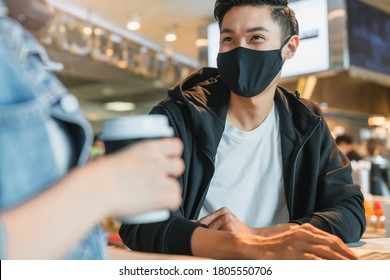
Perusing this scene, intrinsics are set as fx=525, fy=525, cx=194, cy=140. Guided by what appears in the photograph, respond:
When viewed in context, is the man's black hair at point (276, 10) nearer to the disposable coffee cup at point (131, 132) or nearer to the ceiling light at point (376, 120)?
the disposable coffee cup at point (131, 132)

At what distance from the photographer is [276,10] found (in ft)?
3.96

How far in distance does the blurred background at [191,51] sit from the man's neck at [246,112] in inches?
23.2

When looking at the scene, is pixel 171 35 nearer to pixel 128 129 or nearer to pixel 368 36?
pixel 368 36

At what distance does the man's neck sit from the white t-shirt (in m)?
0.04

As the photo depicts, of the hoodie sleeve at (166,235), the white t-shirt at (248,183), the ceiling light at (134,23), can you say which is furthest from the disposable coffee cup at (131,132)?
the ceiling light at (134,23)

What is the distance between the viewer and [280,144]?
3.92 ft

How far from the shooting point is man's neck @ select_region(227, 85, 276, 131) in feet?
4.01

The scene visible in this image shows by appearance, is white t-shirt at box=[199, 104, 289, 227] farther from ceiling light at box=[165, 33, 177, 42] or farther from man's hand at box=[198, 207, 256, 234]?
ceiling light at box=[165, 33, 177, 42]

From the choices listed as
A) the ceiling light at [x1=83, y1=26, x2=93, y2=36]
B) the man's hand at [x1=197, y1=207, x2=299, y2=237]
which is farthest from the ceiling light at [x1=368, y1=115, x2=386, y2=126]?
the man's hand at [x1=197, y1=207, x2=299, y2=237]

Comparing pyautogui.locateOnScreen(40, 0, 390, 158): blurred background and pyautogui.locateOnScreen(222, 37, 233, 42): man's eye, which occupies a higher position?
pyautogui.locateOnScreen(40, 0, 390, 158): blurred background

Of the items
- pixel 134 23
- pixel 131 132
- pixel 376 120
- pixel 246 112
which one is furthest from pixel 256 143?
pixel 376 120

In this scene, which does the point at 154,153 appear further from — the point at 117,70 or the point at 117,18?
the point at 117,70

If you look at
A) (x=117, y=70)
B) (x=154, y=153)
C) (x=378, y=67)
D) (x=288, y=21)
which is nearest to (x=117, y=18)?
(x=117, y=70)

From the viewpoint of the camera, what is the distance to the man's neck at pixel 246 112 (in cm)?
122
